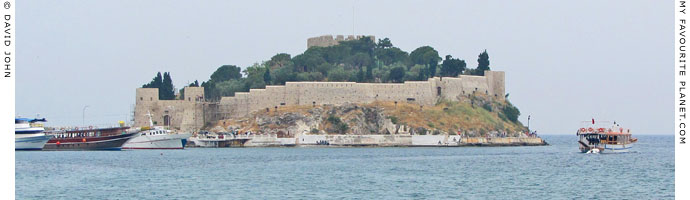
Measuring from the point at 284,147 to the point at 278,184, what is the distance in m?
43.4

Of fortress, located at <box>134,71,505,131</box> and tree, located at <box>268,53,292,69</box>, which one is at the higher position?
tree, located at <box>268,53,292,69</box>

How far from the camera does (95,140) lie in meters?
84.2

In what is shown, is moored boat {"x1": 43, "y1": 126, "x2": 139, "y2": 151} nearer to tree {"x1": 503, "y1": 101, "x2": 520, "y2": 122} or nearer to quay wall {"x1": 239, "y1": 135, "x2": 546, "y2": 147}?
quay wall {"x1": 239, "y1": 135, "x2": 546, "y2": 147}

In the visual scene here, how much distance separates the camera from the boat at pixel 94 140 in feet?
277

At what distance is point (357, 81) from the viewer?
332 ft

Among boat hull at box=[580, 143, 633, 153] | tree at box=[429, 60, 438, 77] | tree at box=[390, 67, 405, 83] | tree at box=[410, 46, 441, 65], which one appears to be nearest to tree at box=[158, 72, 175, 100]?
tree at box=[390, 67, 405, 83]

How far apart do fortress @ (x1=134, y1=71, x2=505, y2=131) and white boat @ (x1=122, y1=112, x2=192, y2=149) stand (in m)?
6.44

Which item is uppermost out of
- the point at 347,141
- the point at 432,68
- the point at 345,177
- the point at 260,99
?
the point at 432,68

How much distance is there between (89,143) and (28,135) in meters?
5.82

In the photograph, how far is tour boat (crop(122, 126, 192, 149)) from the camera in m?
85.9

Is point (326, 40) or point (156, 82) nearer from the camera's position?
point (156, 82)

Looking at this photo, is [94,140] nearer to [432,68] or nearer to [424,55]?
[432,68]

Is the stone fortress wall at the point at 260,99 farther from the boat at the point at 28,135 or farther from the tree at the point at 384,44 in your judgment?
the tree at the point at 384,44

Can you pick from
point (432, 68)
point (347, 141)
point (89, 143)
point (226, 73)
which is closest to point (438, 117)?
point (347, 141)
